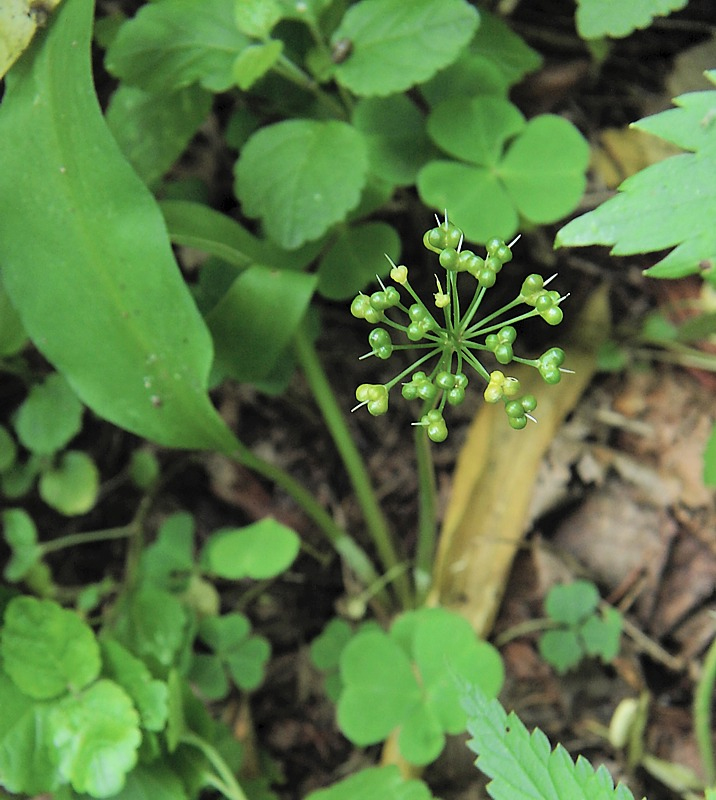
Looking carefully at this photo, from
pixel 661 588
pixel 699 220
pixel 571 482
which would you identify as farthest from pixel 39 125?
pixel 661 588

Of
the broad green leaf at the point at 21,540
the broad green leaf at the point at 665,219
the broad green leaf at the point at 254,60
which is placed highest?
the broad green leaf at the point at 254,60

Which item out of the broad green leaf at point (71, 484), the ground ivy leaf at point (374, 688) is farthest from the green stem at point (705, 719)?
the broad green leaf at point (71, 484)

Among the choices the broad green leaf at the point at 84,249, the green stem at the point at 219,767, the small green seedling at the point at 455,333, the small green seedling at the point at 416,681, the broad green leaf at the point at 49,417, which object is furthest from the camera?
the broad green leaf at the point at 49,417

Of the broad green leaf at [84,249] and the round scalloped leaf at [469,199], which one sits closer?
the broad green leaf at [84,249]

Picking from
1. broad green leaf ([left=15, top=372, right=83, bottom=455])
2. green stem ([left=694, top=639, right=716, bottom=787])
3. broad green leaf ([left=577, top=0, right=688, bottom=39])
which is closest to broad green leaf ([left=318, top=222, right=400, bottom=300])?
broad green leaf ([left=577, top=0, right=688, bottom=39])

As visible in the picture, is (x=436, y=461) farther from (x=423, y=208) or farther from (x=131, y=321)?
(x=131, y=321)

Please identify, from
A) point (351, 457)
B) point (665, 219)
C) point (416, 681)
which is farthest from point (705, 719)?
point (665, 219)

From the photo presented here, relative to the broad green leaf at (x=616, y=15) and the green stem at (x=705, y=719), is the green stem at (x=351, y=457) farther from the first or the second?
the broad green leaf at (x=616, y=15)
